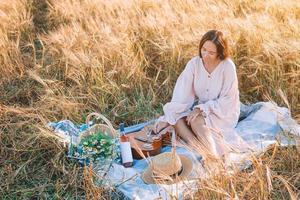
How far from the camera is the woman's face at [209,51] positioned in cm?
376

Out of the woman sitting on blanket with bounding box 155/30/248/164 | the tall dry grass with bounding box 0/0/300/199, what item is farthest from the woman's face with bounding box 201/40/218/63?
the tall dry grass with bounding box 0/0/300/199

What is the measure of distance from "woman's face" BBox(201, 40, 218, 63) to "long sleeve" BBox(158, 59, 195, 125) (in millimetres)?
187

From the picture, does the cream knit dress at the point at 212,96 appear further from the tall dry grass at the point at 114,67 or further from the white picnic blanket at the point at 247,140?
the tall dry grass at the point at 114,67

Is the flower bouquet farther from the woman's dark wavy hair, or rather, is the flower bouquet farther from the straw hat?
the woman's dark wavy hair

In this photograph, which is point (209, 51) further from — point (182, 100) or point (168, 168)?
point (168, 168)

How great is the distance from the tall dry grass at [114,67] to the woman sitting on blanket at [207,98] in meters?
0.40

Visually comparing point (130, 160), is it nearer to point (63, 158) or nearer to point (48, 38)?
point (63, 158)

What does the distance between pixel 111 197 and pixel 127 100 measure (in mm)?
1371

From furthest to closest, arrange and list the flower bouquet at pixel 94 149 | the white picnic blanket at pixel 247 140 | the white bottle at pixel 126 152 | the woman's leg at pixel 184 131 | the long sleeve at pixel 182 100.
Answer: the long sleeve at pixel 182 100
the woman's leg at pixel 184 131
the white bottle at pixel 126 152
the flower bouquet at pixel 94 149
the white picnic blanket at pixel 247 140

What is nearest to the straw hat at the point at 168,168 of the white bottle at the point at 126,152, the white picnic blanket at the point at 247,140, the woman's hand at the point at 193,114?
the white picnic blanket at the point at 247,140

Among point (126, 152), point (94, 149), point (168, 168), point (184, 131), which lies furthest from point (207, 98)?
point (94, 149)

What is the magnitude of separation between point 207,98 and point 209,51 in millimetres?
442

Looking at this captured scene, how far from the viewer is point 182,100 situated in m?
4.04

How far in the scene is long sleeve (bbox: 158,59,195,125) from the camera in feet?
13.1
